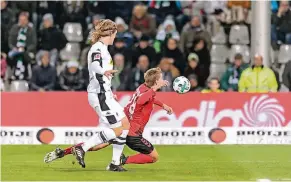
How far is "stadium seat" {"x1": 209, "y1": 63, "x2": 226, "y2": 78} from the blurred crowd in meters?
0.05

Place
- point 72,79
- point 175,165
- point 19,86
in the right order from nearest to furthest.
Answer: point 175,165 → point 72,79 → point 19,86

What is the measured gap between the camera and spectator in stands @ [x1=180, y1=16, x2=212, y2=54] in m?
24.2

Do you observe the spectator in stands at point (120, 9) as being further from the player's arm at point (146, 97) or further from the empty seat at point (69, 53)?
the player's arm at point (146, 97)

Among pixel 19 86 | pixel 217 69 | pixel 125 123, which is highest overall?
pixel 125 123

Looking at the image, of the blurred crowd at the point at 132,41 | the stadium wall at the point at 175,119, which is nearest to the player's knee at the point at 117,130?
the stadium wall at the point at 175,119

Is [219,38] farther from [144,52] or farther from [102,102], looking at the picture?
[102,102]

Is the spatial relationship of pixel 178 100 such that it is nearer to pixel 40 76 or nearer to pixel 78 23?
pixel 40 76

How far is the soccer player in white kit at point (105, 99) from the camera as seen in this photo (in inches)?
543

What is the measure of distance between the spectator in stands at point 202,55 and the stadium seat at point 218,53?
2.26ft

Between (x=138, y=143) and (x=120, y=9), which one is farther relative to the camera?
(x=120, y=9)

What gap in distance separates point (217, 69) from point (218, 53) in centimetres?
57

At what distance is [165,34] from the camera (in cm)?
2438

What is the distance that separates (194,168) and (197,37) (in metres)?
9.70

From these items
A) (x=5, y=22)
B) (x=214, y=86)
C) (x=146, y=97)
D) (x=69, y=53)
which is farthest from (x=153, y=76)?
(x=5, y=22)
